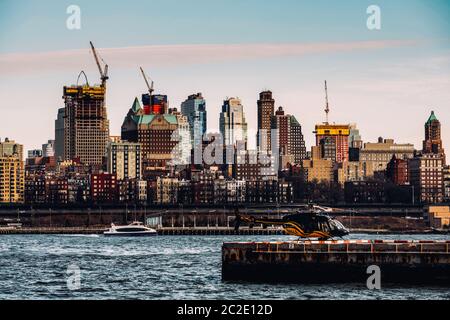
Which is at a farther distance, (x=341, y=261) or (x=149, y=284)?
(x=149, y=284)

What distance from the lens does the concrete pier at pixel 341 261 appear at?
8081 cm

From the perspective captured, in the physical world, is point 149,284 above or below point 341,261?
below

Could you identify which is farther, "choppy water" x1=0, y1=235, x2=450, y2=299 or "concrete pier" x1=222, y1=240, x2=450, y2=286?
"concrete pier" x1=222, y1=240, x2=450, y2=286

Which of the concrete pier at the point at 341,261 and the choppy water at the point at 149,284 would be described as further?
the concrete pier at the point at 341,261

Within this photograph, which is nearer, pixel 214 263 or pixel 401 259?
pixel 401 259

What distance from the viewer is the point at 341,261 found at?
268ft

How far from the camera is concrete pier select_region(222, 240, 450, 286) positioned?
265ft

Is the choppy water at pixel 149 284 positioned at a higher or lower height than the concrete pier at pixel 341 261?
lower

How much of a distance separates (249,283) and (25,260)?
153 ft

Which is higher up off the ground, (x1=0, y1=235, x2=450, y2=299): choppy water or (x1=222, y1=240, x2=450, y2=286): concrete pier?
(x1=222, y1=240, x2=450, y2=286): concrete pier
